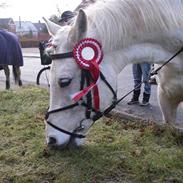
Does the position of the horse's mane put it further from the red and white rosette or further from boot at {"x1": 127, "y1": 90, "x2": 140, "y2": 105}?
boot at {"x1": 127, "y1": 90, "x2": 140, "y2": 105}

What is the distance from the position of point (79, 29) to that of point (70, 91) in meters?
0.44

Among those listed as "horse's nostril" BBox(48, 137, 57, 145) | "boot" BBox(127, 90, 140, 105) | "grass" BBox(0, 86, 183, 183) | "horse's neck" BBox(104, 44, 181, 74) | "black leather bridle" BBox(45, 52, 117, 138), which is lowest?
"boot" BBox(127, 90, 140, 105)

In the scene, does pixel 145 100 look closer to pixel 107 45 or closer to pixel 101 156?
pixel 101 156

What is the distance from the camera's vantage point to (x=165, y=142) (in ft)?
12.3

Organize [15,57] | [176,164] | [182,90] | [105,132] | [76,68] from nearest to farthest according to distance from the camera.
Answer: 1. [76,68]
2. [176,164]
3. [182,90]
4. [105,132]
5. [15,57]

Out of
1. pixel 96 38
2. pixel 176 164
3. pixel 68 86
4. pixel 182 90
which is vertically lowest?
pixel 176 164

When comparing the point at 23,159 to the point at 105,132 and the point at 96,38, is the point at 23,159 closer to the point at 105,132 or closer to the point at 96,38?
the point at 105,132

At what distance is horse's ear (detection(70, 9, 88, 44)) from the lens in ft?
8.50

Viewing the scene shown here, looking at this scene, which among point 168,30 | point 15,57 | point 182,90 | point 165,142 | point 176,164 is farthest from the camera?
point 15,57

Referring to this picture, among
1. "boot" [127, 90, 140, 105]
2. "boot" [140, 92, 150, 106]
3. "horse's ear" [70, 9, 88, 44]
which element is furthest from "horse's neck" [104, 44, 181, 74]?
"boot" [127, 90, 140, 105]

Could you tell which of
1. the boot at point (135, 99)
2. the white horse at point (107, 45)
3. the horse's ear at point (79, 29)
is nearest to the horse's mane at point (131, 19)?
the white horse at point (107, 45)

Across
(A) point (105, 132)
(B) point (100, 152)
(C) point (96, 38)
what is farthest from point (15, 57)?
(C) point (96, 38)

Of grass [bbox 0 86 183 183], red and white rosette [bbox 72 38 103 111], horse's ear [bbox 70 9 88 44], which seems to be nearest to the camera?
horse's ear [bbox 70 9 88 44]

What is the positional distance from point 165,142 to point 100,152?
0.68 m
